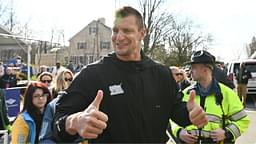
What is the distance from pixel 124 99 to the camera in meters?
2.46

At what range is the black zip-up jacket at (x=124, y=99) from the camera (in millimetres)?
2406

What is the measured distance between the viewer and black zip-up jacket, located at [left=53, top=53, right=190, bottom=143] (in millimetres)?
2406

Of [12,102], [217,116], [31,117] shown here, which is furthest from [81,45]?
[217,116]

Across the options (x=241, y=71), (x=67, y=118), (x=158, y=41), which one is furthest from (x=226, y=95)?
(x=158, y=41)

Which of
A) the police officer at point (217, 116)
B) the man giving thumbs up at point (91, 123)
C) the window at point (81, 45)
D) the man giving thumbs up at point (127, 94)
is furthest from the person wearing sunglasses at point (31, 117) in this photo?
the window at point (81, 45)

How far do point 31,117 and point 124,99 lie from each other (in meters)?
2.38

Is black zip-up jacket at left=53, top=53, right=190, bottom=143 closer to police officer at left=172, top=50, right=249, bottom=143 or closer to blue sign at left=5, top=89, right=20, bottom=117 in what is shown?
police officer at left=172, top=50, right=249, bottom=143

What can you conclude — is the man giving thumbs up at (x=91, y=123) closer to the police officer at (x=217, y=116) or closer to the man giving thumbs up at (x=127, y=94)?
the man giving thumbs up at (x=127, y=94)

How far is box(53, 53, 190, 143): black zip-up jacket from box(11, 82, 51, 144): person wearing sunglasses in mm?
2198

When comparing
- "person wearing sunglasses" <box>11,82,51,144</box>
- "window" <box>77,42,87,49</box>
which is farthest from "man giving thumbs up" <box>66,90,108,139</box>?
"window" <box>77,42,87,49</box>

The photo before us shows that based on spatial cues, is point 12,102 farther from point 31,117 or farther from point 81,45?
point 81,45

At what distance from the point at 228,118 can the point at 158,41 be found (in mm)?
42137

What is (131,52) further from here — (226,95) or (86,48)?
(86,48)

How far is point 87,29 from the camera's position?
75938mm
